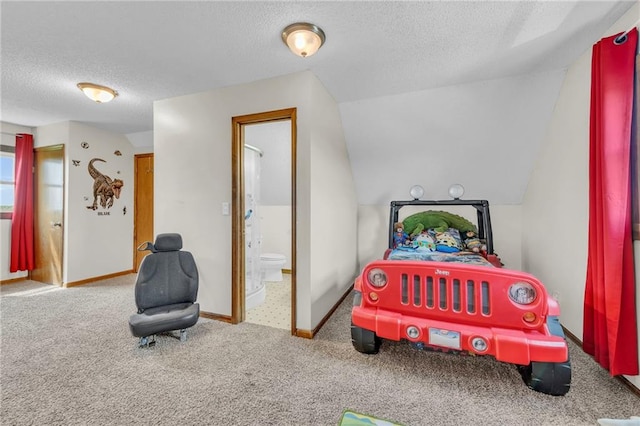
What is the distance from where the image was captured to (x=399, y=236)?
125 inches

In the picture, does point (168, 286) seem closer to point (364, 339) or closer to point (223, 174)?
point (223, 174)

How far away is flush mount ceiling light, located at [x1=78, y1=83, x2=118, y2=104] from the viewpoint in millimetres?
2750

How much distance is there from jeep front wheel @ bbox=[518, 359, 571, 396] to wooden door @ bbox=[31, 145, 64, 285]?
18.8 ft

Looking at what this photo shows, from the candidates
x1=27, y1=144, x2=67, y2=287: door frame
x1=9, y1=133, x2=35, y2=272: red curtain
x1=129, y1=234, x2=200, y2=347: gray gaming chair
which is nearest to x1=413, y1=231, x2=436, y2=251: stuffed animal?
x1=129, y1=234, x2=200, y2=347: gray gaming chair

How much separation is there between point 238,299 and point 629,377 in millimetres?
2989

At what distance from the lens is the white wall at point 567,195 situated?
85.0 inches

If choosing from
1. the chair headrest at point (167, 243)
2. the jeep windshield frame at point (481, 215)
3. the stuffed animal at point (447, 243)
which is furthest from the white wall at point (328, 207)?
the chair headrest at point (167, 243)

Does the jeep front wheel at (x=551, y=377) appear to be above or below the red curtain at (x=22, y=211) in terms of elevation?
below

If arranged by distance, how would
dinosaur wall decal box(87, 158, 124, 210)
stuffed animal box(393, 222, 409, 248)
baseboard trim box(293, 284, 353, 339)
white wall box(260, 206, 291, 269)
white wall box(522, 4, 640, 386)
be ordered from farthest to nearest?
white wall box(260, 206, 291, 269) → dinosaur wall decal box(87, 158, 124, 210) → stuffed animal box(393, 222, 409, 248) → baseboard trim box(293, 284, 353, 339) → white wall box(522, 4, 640, 386)

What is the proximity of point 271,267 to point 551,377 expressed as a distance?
337cm

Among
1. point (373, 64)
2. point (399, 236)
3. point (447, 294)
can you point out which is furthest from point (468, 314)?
point (373, 64)

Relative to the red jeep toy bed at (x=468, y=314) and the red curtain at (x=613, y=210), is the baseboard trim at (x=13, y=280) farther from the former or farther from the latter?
the red curtain at (x=613, y=210)

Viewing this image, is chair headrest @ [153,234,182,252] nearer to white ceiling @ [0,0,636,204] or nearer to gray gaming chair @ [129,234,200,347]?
gray gaming chair @ [129,234,200,347]

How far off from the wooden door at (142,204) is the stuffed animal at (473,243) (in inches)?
199
